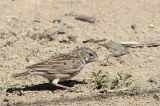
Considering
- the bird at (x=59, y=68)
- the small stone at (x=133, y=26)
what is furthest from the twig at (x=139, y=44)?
the bird at (x=59, y=68)

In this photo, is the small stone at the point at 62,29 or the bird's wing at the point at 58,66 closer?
the bird's wing at the point at 58,66

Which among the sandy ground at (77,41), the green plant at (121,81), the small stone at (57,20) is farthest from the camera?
the small stone at (57,20)

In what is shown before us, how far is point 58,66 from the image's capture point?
34.6 ft

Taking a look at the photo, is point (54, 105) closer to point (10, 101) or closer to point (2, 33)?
point (10, 101)

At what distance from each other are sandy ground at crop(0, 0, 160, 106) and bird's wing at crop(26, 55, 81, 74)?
1.16 ft

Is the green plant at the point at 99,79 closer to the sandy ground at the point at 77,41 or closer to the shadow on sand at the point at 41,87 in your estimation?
the sandy ground at the point at 77,41

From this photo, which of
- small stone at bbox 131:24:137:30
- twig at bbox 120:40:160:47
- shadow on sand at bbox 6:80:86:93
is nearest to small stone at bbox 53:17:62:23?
small stone at bbox 131:24:137:30

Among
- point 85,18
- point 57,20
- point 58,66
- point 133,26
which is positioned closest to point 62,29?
point 57,20

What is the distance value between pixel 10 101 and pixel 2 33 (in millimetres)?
3084

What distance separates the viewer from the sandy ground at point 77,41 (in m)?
10.4

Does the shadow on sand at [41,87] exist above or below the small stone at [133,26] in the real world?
below

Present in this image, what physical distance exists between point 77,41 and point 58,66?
2.35 metres

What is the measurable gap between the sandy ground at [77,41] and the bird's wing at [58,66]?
1.16ft

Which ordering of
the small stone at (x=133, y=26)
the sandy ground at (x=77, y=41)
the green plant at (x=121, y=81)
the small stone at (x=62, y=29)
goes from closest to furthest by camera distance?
1. the sandy ground at (x=77, y=41)
2. the green plant at (x=121, y=81)
3. the small stone at (x=62, y=29)
4. the small stone at (x=133, y=26)
